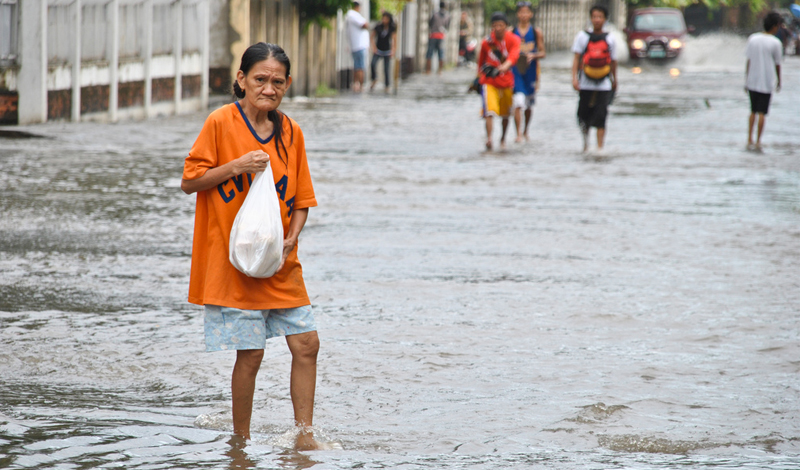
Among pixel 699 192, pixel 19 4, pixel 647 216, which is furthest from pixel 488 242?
pixel 19 4

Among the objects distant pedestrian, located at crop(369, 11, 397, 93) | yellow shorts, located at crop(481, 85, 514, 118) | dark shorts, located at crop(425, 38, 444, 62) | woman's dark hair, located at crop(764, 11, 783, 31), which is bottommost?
yellow shorts, located at crop(481, 85, 514, 118)

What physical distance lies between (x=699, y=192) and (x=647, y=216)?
1.67m

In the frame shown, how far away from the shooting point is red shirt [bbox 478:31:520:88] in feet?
Result: 48.0

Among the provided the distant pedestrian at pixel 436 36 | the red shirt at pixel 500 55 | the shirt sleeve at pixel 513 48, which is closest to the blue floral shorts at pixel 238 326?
the red shirt at pixel 500 55

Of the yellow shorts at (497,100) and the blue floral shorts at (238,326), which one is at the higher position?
the yellow shorts at (497,100)

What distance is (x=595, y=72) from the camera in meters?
14.2

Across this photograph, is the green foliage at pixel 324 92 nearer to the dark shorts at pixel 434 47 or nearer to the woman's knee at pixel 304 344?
the dark shorts at pixel 434 47

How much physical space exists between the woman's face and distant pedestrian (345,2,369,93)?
73.3 ft

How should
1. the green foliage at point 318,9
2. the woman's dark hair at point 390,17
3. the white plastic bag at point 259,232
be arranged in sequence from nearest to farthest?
1. the white plastic bag at point 259,232
2. the green foliage at point 318,9
3. the woman's dark hair at point 390,17

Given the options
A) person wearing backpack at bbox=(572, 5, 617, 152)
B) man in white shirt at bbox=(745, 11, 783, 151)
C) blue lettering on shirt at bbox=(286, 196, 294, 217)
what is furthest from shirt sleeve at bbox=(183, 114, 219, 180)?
man in white shirt at bbox=(745, 11, 783, 151)

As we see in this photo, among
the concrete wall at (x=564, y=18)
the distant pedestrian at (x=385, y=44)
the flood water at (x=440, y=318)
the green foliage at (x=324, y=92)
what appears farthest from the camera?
the concrete wall at (x=564, y=18)

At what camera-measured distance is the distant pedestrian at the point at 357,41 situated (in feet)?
86.3

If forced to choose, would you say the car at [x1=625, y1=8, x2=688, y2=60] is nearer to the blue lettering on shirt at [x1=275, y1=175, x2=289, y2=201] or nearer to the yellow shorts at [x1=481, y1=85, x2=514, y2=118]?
the yellow shorts at [x1=481, y1=85, x2=514, y2=118]

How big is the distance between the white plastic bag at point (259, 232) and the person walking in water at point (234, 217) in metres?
0.07
